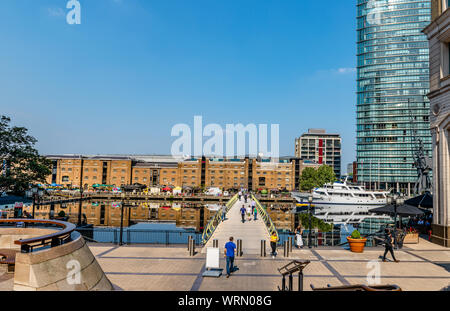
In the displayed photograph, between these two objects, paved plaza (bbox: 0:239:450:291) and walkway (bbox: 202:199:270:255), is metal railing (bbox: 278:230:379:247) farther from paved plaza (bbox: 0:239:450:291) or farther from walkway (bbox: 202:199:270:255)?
paved plaza (bbox: 0:239:450:291)

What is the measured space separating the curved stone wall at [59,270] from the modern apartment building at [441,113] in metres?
22.8

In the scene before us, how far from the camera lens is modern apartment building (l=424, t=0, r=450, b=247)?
71.1 feet

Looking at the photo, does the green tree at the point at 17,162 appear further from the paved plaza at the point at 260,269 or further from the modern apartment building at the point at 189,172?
the modern apartment building at the point at 189,172

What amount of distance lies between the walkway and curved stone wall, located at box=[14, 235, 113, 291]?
35.2 feet

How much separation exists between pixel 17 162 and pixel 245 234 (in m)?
24.0

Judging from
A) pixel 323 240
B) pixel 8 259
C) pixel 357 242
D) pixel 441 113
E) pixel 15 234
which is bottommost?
pixel 323 240

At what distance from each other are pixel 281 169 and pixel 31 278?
406 feet

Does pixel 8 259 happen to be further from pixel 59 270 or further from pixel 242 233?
pixel 242 233

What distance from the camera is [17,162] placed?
31.1 metres

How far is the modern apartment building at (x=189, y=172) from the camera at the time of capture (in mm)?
125688

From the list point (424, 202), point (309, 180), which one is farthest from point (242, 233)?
point (309, 180)

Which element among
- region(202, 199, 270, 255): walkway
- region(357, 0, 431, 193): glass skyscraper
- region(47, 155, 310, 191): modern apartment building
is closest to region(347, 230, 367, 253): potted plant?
region(202, 199, 270, 255): walkway
